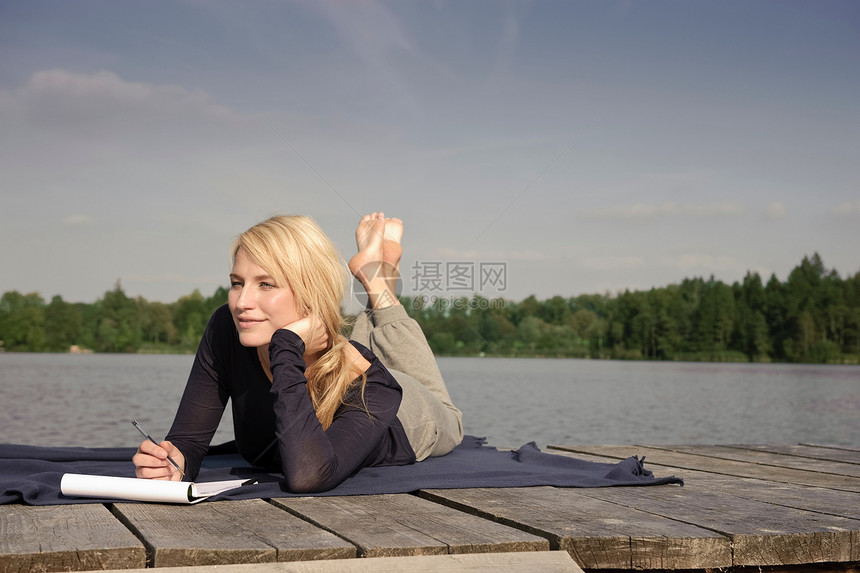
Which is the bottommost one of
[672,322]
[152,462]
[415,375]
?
[152,462]

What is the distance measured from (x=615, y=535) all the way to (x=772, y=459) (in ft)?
7.93

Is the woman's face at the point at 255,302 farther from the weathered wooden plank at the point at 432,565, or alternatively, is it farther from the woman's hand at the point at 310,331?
the weathered wooden plank at the point at 432,565

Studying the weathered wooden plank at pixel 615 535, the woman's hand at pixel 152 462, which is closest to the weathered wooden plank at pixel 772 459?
the weathered wooden plank at pixel 615 535

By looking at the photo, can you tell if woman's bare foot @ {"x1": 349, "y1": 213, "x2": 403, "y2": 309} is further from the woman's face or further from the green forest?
the green forest

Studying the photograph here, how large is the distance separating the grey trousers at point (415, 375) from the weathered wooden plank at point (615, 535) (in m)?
1.06

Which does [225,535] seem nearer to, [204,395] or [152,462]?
[152,462]

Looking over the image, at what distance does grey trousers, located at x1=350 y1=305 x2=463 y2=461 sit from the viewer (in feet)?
11.5

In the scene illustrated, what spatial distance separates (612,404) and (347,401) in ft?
76.0

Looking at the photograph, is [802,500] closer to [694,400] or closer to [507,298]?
[694,400]

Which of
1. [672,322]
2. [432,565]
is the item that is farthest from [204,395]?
[672,322]

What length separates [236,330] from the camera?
2.89 meters

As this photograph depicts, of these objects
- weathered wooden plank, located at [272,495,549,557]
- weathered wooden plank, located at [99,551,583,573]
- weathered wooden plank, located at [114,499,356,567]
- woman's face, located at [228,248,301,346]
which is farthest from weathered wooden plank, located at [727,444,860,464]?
weathered wooden plank, located at [114,499,356,567]

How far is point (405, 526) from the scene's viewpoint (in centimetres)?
211

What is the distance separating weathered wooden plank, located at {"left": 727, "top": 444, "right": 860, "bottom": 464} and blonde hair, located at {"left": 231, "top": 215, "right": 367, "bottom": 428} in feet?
9.01
